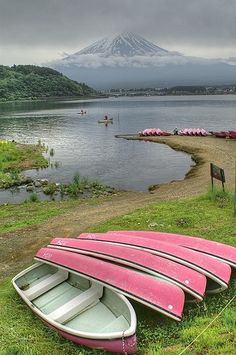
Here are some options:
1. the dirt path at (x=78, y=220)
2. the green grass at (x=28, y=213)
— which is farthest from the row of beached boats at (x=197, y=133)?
the green grass at (x=28, y=213)

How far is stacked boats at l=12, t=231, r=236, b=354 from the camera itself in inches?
294

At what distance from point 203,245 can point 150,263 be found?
6.28ft

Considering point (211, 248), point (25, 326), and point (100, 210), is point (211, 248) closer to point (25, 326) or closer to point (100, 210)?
point (25, 326)

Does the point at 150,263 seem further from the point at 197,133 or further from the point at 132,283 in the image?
the point at 197,133

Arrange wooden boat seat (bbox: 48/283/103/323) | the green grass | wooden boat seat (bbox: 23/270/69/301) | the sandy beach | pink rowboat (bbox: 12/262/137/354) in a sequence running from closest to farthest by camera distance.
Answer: pink rowboat (bbox: 12/262/137/354) → wooden boat seat (bbox: 48/283/103/323) → wooden boat seat (bbox: 23/270/69/301) → the green grass → the sandy beach

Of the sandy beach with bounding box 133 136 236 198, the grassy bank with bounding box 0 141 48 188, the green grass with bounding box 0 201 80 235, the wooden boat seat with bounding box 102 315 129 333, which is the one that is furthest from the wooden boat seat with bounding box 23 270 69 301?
the grassy bank with bounding box 0 141 48 188

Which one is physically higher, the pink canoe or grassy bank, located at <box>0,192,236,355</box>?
the pink canoe

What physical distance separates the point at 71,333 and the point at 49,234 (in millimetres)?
7511

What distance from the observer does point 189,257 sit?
9.20m

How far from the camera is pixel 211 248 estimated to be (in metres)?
9.84

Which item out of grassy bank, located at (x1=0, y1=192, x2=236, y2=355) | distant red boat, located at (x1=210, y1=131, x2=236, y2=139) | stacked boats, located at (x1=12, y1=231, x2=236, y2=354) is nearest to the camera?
grassy bank, located at (x1=0, y1=192, x2=236, y2=355)

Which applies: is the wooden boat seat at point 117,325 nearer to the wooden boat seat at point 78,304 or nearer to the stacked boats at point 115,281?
the stacked boats at point 115,281

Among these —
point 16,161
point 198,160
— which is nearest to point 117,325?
point 198,160

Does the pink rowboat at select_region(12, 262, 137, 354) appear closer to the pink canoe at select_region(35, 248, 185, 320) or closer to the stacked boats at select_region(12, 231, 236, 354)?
the stacked boats at select_region(12, 231, 236, 354)
